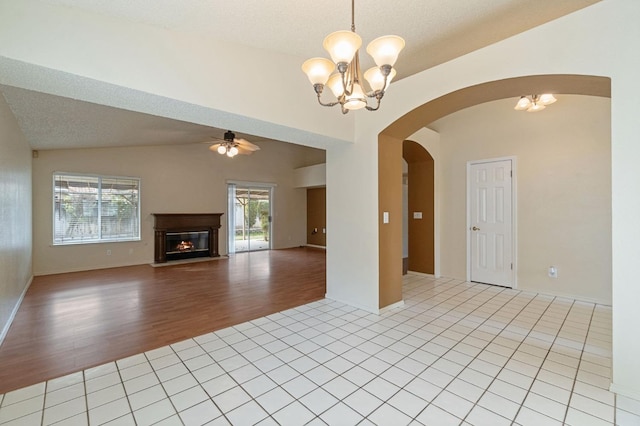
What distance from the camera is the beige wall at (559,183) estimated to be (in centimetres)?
371

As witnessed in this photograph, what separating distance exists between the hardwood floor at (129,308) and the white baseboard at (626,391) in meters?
3.00

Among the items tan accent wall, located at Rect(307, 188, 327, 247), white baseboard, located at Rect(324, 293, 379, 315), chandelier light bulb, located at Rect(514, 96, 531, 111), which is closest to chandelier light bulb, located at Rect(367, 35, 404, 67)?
white baseboard, located at Rect(324, 293, 379, 315)

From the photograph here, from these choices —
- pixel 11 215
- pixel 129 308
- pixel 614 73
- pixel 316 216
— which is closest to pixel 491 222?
pixel 614 73

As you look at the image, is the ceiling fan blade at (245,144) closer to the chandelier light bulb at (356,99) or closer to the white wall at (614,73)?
the white wall at (614,73)

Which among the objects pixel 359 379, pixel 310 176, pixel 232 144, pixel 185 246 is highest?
pixel 232 144

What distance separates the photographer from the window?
575 cm

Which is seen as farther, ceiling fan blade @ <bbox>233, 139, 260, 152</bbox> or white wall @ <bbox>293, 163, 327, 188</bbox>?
white wall @ <bbox>293, 163, 327, 188</bbox>

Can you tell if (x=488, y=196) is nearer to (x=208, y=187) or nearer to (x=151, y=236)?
(x=208, y=187)

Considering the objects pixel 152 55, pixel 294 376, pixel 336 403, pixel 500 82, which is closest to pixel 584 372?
pixel 336 403

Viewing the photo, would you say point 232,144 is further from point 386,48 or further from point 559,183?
point 559,183

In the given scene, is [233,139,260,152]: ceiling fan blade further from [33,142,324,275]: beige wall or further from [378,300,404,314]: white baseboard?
[378,300,404,314]: white baseboard

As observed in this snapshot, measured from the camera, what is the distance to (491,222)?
4.62 meters

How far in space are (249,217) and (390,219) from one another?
616 centimetres

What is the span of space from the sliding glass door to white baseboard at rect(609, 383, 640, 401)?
8046 mm
